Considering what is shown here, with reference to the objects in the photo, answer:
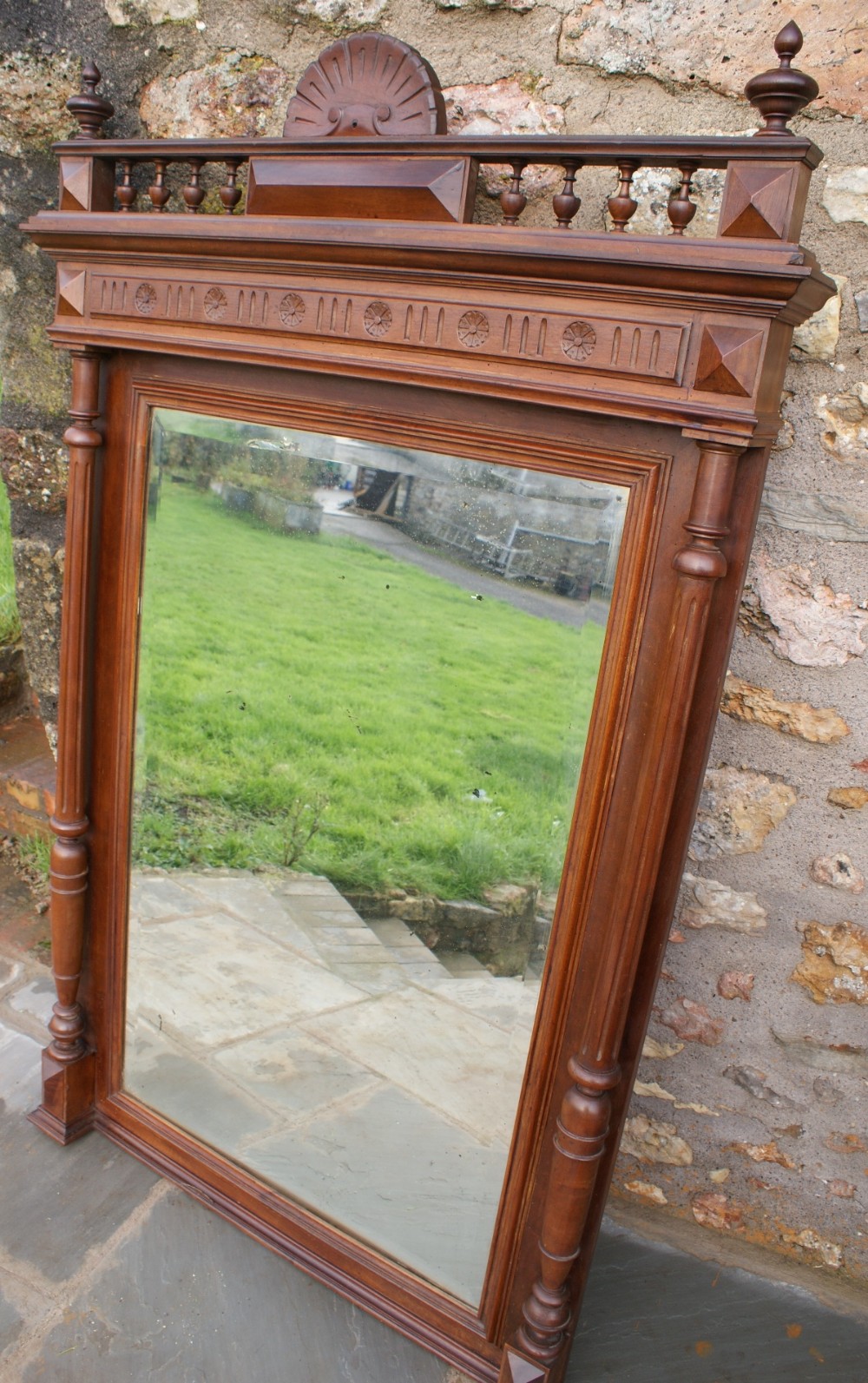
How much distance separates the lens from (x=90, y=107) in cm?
171

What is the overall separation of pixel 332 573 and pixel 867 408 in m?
0.88

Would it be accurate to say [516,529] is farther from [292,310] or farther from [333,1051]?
[333,1051]

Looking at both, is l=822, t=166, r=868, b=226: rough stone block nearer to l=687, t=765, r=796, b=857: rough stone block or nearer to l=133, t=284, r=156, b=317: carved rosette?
l=687, t=765, r=796, b=857: rough stone block

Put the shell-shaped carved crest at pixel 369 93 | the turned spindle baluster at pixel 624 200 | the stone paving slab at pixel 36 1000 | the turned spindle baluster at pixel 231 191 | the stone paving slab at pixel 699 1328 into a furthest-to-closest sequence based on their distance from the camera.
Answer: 1. the stone paving slab at pixel 36 1000
2. the stone paving slab at pixel 699 1328
3. the turned spindle baluster at pixel 231 191
4. the shell-shaped carved crest at pixel 369 93
5. the turned spindle baluster at pixel 624 200

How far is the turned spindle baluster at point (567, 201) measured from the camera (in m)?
1.26

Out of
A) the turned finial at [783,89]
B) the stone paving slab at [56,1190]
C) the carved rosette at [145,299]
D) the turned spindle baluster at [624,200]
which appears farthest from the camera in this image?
the stone paving slab at [56,1190]

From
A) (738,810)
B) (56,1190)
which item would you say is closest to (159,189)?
(738,810)

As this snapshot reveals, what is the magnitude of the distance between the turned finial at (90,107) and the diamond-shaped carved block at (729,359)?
1177 millimetres

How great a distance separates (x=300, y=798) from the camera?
185 cm

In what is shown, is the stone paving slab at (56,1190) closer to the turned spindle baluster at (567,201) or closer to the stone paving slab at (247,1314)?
the stone paving slab at (247,1314)

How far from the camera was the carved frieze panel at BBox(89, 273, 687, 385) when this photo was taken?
4.12ft

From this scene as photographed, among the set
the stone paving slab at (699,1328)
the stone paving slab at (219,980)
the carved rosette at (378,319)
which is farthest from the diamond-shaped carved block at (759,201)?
the stone paving slab at (699,1328)

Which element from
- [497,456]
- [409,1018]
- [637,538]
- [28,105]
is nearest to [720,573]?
[637,538]

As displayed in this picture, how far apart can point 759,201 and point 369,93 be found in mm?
657
